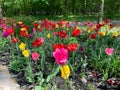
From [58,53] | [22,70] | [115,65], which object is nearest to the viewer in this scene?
[58,53]

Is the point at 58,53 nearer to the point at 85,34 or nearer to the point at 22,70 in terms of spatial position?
the point at 22,70

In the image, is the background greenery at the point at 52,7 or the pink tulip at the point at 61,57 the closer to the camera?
the pink tulip at the point at 61,57

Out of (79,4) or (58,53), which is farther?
(79,4)

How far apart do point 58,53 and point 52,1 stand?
2314cm

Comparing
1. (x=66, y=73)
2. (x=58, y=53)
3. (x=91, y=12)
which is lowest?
(x=91, y=12)

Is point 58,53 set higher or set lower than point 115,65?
higher

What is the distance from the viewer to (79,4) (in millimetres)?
27062

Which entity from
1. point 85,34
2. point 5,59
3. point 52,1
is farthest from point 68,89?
point 52,1

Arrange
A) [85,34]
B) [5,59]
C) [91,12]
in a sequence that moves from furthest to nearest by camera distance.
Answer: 1. [91,12]
2. [85,34]
3. [5,59]

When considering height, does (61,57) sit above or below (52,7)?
above

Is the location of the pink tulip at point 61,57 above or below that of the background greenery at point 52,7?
above

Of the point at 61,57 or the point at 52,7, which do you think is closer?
the point at 61,57

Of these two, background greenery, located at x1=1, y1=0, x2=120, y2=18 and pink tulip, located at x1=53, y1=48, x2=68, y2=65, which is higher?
pink tulip, located at x1=53, y1=48, x2=68, y2=65

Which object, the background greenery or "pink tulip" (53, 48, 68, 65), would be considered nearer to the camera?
"pink tulip" (53, 48, 68, 65)
